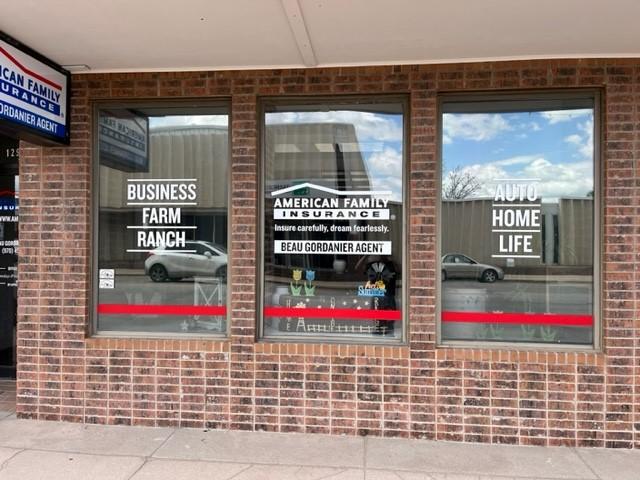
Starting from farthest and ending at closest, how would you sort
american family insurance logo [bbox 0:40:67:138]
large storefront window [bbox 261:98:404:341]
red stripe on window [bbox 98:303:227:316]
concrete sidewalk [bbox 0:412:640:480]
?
red stripe on window [bbox 98:303:227:316] < large storefront window [bbox 261:98:404:341] < american family insurance logo [bbox 0:40:67:138] < concrete sidewalk [bbox 0:412:640:480]

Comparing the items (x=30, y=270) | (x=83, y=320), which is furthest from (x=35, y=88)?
(x=83, y=320)

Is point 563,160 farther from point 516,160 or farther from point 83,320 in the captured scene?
point 83,320

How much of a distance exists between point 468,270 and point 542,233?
27.2 inches

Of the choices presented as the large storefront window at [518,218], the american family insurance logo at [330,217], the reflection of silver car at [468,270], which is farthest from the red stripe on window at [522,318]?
the american family insurance logo at [330,217]

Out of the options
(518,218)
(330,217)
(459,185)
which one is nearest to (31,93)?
(330,217)

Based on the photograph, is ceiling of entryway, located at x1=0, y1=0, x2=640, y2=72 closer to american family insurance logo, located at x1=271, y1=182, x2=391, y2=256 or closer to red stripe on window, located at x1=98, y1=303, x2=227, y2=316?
american family insurance logo, located at x1=271, y1=182, x2=391, y2=256

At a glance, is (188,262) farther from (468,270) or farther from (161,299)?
(468,270)

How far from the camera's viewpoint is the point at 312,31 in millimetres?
3926

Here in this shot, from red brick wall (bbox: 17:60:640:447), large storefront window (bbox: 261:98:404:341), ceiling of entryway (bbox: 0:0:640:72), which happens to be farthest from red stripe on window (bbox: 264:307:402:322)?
ceiling of entryway (bbox: 0:0:640:72)

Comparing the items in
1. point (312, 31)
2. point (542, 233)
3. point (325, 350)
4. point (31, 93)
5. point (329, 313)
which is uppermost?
point (312, 31)

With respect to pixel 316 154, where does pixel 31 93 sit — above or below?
above

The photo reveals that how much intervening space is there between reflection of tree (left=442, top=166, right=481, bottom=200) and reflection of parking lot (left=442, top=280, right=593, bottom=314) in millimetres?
739

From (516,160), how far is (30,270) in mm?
4393

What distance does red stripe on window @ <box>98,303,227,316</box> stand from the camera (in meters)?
4.88
